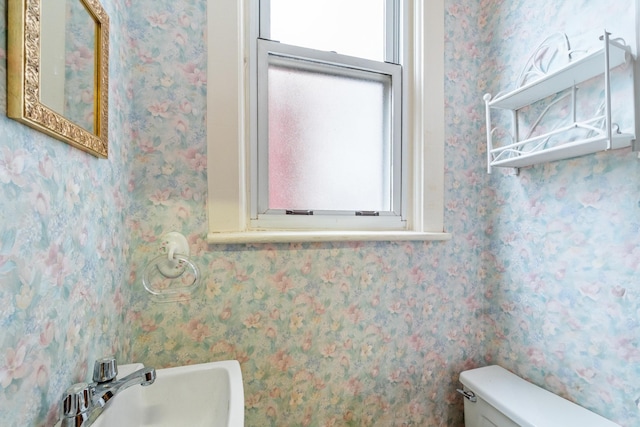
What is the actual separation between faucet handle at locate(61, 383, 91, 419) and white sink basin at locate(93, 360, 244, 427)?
22cm

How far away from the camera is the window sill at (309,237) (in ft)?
3.15

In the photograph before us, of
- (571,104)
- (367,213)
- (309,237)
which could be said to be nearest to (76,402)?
(309,237)

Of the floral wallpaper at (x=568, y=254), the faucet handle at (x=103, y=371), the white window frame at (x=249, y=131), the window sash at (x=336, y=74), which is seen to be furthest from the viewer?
the window sash at (x=336, y=74)

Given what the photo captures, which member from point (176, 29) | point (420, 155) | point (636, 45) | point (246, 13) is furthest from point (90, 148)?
point (636, 45)

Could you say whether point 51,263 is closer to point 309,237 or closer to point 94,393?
point 94,393

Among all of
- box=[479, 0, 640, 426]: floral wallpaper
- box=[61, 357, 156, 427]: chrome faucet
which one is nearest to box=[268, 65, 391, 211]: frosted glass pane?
box=[479, 0, 640, 426]: floral wallpaper

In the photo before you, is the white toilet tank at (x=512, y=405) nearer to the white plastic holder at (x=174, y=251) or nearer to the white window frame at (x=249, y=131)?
the white window frame at (x=249, y=131)

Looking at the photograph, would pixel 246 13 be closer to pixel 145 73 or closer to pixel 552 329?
pixel 145 73

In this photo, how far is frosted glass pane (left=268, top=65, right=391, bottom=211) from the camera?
1175 millimetres

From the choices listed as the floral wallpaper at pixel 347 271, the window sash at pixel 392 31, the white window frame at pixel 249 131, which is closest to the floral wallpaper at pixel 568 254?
the floral wallpaper at pixel 347 271

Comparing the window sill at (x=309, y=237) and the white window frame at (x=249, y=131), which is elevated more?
the white window frame at (x=249, y=131)

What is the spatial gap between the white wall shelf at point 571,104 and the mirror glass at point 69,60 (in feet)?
4.08

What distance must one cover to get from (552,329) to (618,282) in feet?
0.93

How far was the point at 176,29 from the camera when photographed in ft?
3.12
